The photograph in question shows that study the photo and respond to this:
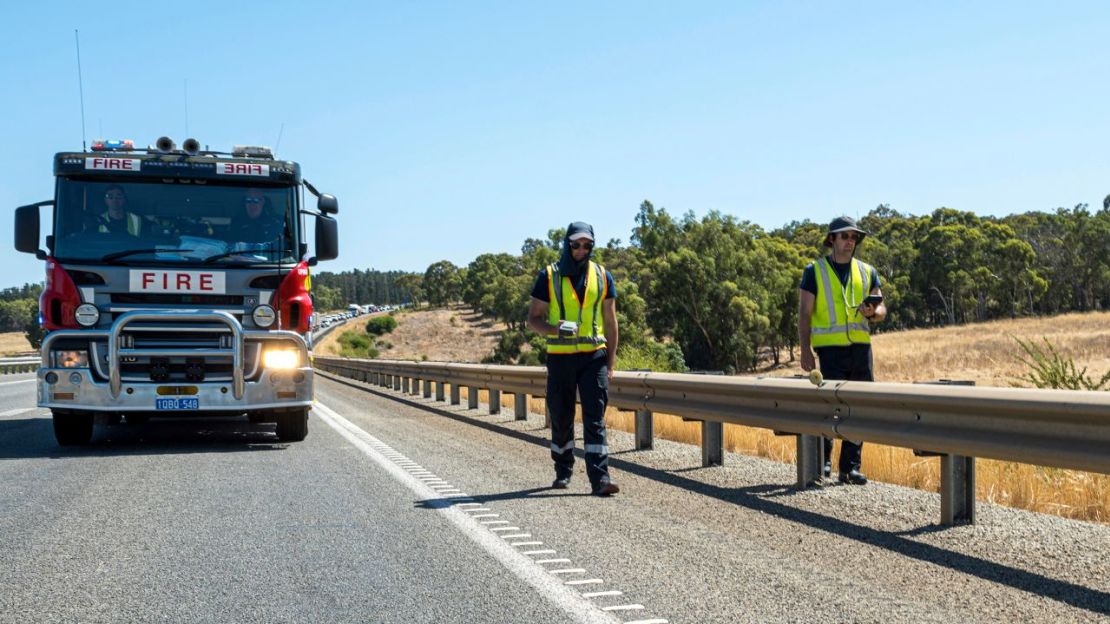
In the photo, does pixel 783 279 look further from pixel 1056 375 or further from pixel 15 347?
pixel 15 347

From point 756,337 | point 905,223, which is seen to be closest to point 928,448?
point 756,337

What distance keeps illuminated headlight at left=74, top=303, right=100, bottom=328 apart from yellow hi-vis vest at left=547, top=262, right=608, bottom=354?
4.95 m

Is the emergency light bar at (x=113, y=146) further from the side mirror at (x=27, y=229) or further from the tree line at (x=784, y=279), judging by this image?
the tree line at (x=784, y=279)

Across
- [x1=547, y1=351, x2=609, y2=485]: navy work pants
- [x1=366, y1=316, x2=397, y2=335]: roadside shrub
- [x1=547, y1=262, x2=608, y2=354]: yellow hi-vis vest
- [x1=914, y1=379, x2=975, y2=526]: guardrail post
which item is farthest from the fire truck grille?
[x1=366, y1=316, x2=397, y2=335]: roadside shrub

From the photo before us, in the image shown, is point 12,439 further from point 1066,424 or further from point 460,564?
point 1066,424

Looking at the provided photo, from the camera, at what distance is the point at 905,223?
11850 cm

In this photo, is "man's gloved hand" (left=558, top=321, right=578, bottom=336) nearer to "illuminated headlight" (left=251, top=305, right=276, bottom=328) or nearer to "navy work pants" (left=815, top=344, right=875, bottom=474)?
"navy work pants" (left=815, top=344, right=875, bottom=474)

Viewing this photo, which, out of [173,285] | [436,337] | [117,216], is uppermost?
[117,216]

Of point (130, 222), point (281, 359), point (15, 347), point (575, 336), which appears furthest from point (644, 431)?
point (15, 347)

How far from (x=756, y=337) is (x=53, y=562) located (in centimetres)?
7338

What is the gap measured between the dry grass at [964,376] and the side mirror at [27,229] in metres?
6.77

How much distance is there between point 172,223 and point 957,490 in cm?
800

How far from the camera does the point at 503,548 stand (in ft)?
18.5

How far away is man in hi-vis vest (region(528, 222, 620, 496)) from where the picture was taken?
7855 mm
